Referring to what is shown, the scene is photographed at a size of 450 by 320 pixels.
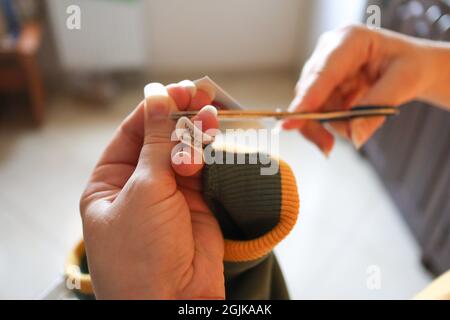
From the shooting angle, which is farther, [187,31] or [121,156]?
[187,31]

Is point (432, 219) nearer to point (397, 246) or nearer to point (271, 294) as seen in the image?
point (397, 246)

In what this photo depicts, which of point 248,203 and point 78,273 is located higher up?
point 248,203

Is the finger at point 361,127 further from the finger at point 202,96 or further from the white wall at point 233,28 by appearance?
the white wall at point 233,28

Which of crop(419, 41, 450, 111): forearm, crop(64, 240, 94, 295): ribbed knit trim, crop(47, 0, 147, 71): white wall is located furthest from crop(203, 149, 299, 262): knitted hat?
crop(47, 0, 147, 71): white wall

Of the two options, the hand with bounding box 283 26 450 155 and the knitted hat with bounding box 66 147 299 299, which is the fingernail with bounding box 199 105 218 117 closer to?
the knitted hat with bounding box 66 147 299 299

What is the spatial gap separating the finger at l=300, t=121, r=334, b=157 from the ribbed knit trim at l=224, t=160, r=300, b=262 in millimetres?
243

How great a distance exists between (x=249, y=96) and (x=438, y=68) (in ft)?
1.05

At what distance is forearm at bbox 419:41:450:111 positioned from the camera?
0.60m

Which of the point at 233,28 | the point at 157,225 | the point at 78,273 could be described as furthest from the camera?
→ the point at 233,28

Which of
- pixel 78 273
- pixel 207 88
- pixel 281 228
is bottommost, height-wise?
pixel 78 273

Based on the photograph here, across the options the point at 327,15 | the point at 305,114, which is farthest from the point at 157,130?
the point at 327,15

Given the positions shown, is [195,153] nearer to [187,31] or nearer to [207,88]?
[207,88]

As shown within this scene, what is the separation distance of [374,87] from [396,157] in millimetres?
566

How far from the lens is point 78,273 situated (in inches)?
17.8
